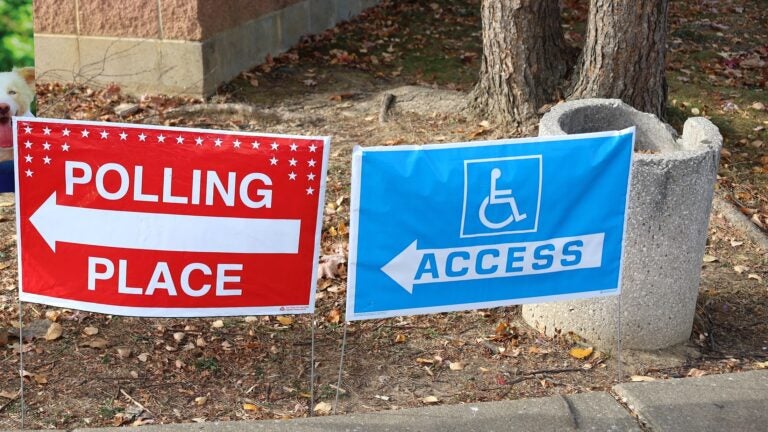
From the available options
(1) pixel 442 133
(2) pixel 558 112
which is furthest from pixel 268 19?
(2) pixel 558 112

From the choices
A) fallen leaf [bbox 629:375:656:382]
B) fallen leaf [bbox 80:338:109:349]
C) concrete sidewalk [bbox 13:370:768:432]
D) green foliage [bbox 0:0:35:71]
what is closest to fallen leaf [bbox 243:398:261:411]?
concrete sidewalk [bbox 13:370:768:432]

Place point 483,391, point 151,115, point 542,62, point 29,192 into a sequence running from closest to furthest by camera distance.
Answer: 1. point 29,192
2. point 483,391
3. point 542,62
4. point 151,115

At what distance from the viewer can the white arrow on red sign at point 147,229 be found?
421cm

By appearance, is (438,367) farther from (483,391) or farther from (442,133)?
(442,133)

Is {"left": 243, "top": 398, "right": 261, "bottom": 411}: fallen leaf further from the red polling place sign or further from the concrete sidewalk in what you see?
the red polling place sign

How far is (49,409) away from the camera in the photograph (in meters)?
A: 4.44

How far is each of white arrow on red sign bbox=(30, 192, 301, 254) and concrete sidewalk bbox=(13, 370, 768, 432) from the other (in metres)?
0.77

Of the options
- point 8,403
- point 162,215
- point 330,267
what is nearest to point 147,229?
point 162,215

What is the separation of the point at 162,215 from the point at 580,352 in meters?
2.17

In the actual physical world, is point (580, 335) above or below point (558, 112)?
below

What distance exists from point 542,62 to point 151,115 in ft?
10.4

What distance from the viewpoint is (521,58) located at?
7504mm

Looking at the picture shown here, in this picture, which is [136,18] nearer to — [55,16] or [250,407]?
[55,16]

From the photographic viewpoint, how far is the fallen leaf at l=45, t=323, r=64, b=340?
501 centimetres
